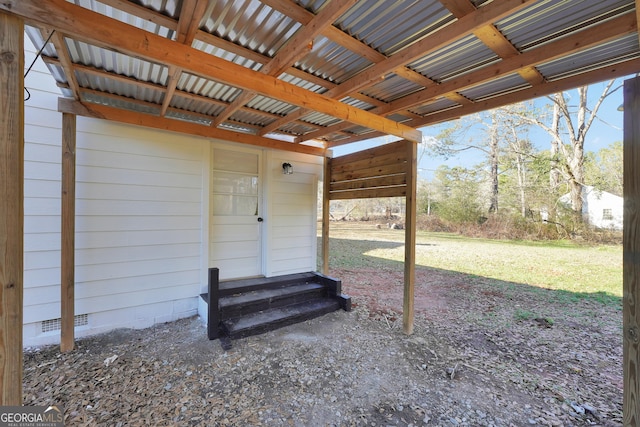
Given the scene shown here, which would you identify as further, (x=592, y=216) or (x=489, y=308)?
(x=592, y=216)

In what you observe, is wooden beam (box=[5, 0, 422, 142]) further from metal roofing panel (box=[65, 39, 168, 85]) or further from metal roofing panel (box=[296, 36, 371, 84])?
metal roofing panel (box=[65, 39, 168, 85])

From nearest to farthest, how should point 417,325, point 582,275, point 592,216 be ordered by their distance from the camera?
1. point 417,325
2. point 582,275
3. point 592,216

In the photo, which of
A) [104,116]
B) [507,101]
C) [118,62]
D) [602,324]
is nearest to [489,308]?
[602,324]

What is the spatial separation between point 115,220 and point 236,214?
1.43m

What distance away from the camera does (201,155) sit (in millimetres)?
3443

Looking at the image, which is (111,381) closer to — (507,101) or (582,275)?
(507,101)

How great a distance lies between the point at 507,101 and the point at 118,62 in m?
3.61

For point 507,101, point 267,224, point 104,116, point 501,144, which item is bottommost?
point 267,224

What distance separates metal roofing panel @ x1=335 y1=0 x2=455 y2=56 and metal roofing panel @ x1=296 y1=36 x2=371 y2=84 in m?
0.18

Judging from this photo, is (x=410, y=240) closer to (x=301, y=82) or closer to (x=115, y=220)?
(x=301, y=82)

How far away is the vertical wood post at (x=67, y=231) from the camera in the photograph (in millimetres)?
2473

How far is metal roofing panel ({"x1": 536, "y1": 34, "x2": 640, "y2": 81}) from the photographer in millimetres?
1774

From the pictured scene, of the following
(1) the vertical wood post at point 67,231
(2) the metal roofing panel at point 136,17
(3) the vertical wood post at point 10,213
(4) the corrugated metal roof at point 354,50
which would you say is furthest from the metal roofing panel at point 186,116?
(3) the vertical wood post at point 10,213

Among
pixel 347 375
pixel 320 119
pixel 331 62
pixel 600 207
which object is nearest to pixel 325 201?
pixel 320 119
